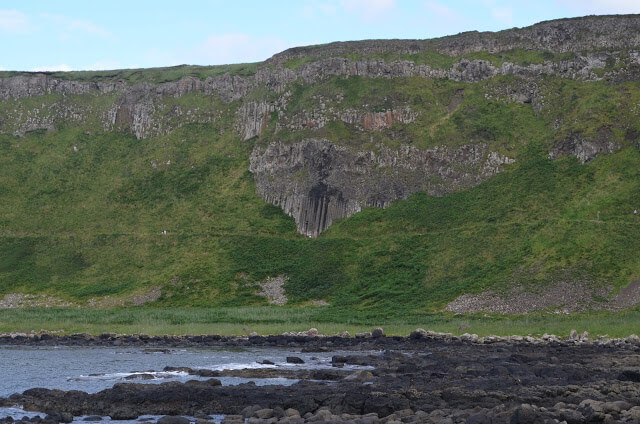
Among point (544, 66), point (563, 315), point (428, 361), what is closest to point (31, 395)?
point (428, 361)

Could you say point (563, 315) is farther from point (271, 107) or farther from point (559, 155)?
point (271, 107)

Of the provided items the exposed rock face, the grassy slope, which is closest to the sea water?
the grassy slope

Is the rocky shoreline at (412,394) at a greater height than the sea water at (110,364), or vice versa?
the rocky shoreline at (412,394)

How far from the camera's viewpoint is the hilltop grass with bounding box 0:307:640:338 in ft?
239

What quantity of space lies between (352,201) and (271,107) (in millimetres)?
31960

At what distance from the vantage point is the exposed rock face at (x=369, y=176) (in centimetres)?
12406

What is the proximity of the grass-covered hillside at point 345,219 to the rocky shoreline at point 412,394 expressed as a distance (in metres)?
35.9

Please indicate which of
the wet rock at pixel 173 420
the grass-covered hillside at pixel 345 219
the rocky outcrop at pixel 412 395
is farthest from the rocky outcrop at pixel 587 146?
the wet rock at pixel 173 420

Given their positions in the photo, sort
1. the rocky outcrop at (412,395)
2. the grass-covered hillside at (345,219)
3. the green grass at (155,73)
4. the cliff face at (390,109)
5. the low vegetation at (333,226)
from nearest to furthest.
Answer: the rocky outcrop at (412,395) < the low vegetation at (333,226) < the grass-covered hillside at (345,219) < the cliff face at (390,109) < the green grass at (155,73)

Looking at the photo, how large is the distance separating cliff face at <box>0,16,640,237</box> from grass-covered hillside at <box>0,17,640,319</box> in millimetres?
611

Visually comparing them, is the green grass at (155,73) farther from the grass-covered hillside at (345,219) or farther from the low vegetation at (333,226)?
the low vegetation at (333,226)

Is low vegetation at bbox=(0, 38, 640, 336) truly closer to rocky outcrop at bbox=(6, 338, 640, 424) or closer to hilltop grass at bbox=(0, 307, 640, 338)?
hilltop grass at bbox=(0, 307, 640, 338)

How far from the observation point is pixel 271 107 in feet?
482

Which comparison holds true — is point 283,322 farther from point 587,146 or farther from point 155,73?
point 155,73
